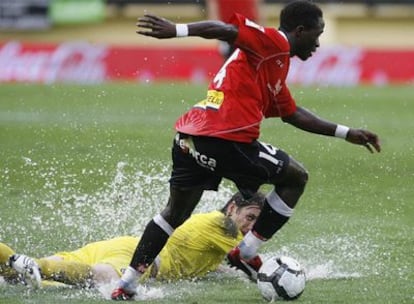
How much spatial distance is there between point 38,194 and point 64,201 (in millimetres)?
482

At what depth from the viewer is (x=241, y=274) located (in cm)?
799

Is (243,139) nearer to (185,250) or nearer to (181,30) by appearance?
(181,30)

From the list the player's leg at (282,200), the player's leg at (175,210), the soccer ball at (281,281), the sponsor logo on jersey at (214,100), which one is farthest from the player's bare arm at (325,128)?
the soccer ball at (281,281)

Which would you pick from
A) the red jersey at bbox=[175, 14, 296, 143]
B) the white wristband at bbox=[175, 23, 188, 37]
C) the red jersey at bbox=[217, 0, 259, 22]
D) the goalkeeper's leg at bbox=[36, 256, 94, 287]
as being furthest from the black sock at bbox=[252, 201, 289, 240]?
the red jersey at bbox=[217, 0, 259, 22]

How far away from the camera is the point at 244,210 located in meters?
7.86

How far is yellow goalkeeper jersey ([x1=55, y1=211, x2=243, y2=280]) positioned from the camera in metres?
7.72

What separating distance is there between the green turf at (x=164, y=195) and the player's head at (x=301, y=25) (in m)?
1.53

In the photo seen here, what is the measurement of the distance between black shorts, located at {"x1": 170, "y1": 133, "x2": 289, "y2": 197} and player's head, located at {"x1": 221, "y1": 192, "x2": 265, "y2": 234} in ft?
1.64

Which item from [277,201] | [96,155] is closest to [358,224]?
[277,201]

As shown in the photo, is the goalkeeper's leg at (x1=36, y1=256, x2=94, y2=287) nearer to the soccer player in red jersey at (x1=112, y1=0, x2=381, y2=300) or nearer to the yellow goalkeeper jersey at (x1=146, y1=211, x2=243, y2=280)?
the soccer player in red jersey at (x1=112, y1=0, x2=381, y2=300)

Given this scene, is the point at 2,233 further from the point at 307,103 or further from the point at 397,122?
the point at 307,103

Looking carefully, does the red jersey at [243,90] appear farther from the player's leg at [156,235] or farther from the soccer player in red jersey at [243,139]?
the player's leg at [156,235]

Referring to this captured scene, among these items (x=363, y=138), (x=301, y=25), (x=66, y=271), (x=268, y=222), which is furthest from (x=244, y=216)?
(x=301, y=25)

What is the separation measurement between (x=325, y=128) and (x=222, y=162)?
2.99ft
